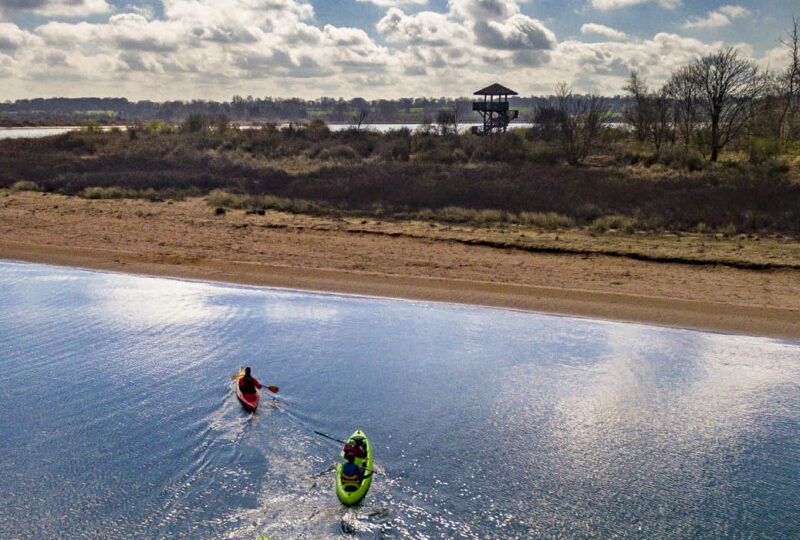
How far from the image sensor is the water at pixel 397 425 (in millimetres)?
8086

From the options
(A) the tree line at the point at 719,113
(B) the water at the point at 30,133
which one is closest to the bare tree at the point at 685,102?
(A) the tree line at the point at 719,113

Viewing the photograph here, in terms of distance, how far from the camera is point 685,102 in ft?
155

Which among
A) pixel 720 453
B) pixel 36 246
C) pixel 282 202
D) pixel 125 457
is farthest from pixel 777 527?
pixel 282 202

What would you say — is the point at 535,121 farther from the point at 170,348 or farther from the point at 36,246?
the point at 170,348

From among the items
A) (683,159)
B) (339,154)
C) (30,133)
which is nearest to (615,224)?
(683,159)

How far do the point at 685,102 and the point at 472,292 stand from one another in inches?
1434

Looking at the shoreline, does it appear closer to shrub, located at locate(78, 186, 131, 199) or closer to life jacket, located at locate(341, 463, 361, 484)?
life jacket, located at locate(341, 463, 361, 484)

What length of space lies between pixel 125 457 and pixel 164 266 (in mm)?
12814

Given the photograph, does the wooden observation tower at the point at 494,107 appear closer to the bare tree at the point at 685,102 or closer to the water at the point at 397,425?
the bare tree at the point at 685,102

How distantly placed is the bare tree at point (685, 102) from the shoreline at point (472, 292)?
102 feet

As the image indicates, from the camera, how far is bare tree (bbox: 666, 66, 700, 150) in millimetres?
45566

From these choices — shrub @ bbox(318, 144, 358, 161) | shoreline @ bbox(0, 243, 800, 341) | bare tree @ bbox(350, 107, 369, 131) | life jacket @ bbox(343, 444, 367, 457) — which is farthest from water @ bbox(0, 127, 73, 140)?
life jacket @ bbox(343, 444, 367, 457)

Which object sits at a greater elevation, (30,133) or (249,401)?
(30,133)

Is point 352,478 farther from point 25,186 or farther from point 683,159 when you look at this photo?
point 683,159
